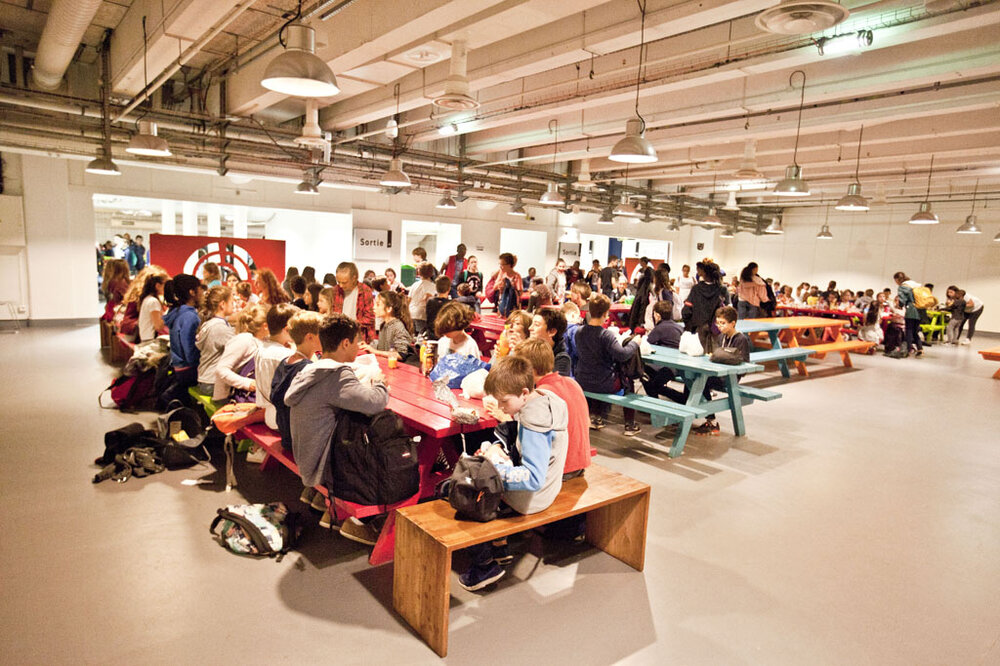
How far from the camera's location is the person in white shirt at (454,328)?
404cm

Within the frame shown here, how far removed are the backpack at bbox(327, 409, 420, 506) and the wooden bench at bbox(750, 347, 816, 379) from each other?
577 centimetres

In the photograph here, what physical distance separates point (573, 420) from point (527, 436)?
51 cm

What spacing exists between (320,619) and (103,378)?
234 inches

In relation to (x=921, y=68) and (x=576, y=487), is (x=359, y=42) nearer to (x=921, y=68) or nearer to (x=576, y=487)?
(x=576, y=487)

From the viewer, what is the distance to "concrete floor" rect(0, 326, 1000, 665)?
2.49 meters

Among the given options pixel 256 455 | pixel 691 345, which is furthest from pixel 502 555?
pixel 691 345

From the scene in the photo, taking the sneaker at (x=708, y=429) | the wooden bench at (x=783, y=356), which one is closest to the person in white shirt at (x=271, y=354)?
the sneaker at (x=708, y=429)

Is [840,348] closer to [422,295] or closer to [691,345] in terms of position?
[691,345]

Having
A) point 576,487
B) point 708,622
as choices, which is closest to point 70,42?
point 576,487

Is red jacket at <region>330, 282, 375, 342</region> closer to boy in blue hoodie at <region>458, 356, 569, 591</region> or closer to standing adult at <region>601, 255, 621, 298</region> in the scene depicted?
boy in blue hoodie at <region>458, 356, 569, 591</region>

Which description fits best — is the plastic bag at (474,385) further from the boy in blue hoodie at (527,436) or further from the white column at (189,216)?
the white column at (189,216)

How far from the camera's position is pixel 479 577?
9.51ft

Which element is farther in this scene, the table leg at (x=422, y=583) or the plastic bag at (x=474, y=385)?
the plastic bag at (x=474, y=385)

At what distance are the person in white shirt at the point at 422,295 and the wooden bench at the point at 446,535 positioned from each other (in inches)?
161
